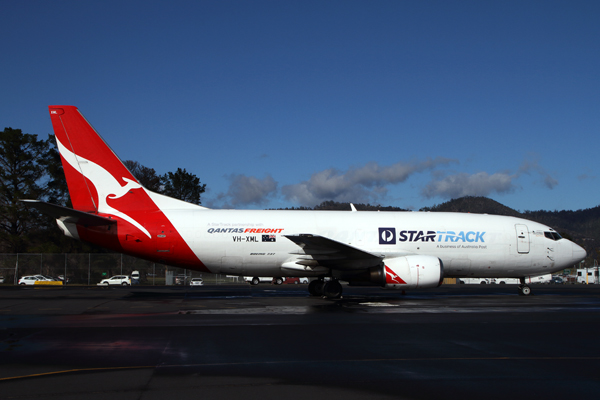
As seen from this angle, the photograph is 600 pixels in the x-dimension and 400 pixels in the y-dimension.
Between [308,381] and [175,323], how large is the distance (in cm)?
608

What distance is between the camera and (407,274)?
16.8 meters

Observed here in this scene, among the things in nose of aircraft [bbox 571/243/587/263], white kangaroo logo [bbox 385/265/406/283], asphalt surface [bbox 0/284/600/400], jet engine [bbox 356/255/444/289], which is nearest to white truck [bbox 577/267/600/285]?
nose of aircraft [bbox 571/243/587/263]

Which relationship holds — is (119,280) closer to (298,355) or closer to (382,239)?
(382,239)

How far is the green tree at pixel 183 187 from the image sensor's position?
61000mm

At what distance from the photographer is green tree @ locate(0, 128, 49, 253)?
4834 centimetres

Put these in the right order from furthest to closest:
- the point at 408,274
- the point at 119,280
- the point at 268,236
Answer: the point at 119,280 < the point at 268,236 < the point at 408,274

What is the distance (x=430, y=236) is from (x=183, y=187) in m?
47.4

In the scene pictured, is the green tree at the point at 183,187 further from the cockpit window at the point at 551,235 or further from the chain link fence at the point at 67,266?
the cockpit window at the point at 551,235

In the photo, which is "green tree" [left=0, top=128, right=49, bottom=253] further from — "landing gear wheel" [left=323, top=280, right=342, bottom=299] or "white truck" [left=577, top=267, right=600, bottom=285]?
"white truck" [left=577, top=267, right=600, bottom=285]

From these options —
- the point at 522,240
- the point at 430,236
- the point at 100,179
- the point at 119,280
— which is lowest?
the point at 119,280

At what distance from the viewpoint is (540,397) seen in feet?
16.2

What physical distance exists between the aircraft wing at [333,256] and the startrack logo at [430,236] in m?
1.68

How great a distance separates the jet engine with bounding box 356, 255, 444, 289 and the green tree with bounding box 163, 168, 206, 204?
4706cm

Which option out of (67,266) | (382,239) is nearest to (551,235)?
(382,239)
